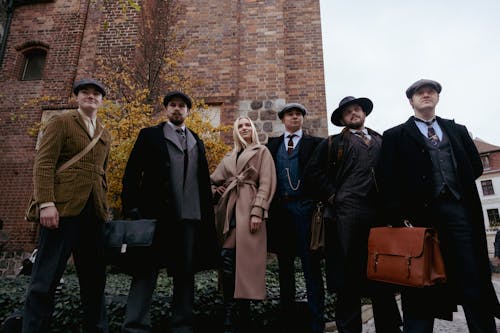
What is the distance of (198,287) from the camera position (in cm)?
424

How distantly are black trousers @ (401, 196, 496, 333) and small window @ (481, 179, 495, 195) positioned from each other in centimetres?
3923

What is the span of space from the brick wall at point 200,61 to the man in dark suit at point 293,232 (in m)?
4.63

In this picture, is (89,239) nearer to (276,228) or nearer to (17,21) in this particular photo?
(276,228)

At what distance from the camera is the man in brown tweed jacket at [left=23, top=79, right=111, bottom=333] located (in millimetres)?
2307

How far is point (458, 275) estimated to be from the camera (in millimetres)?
2232

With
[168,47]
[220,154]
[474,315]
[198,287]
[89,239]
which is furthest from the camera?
[168,47]

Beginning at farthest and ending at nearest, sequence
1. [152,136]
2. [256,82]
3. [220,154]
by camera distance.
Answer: [256,82], [220,154], [152,136]

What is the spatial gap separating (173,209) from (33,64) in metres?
10.3

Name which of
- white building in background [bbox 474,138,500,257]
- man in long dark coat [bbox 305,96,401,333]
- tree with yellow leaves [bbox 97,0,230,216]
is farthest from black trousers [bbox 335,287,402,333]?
white building in background [bbox 474,138,500,257]

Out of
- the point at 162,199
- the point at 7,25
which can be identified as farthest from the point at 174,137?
the point at 7,25

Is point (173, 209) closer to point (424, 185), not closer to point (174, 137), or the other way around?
point (174, 137)

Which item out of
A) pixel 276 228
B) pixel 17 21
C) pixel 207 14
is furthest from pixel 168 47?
pixel 276 228

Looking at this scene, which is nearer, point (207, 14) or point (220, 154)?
point (220, 154)

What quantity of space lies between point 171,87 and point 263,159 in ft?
20.1
